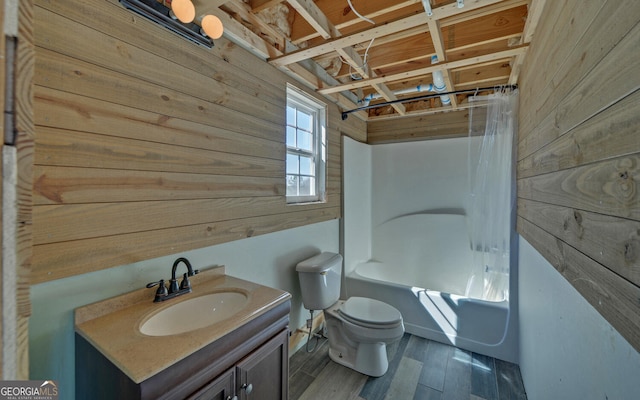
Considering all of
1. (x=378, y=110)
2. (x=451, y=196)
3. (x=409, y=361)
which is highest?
(x=378, y=110)

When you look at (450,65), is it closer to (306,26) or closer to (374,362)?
(306,26)

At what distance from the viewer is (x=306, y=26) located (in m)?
1.72

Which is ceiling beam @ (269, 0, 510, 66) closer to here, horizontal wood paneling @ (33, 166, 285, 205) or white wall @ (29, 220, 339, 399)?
horizontal wood paneling @ (33, 166, 285, 205)

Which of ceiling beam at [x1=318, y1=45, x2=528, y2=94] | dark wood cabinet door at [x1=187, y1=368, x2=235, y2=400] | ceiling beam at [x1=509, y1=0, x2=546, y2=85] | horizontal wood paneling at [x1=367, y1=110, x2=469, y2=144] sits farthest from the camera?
horizontal wood paneling at [x1=367, y1=110, x2=469, y2=144]

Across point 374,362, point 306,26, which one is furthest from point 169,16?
point 374,362

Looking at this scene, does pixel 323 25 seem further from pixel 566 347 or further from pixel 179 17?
pixel 566 347

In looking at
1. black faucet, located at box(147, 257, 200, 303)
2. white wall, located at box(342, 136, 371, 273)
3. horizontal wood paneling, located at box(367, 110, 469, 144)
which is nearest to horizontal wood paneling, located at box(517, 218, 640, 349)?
black faucet, located at box(147, 257, 200, 303)

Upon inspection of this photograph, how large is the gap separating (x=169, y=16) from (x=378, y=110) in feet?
7.93

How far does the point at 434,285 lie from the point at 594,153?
244 cm

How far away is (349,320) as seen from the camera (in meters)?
1.83

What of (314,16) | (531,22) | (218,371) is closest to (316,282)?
(218,371)

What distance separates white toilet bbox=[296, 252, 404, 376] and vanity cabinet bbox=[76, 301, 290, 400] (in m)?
0.70

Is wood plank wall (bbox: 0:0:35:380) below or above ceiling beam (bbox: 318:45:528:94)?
below

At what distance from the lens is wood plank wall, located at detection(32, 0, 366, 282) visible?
876 mm
